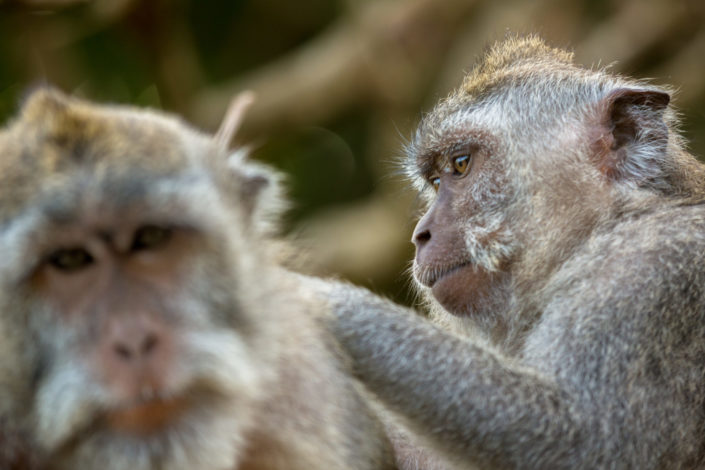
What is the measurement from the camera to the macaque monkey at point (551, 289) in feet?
15.7

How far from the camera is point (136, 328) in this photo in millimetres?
3316

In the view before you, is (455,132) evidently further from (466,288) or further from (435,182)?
(466,288)

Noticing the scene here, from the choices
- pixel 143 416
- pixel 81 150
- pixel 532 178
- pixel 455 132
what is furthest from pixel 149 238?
pixel 455 132

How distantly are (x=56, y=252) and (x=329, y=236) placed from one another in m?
8.92

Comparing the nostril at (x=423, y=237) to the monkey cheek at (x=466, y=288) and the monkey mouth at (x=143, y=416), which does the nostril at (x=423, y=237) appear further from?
the monkey mouth at (x=143, y=416)

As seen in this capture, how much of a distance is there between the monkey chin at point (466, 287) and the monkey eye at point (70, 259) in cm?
251

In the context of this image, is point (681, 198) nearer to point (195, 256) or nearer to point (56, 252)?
Result: point (195, 256)

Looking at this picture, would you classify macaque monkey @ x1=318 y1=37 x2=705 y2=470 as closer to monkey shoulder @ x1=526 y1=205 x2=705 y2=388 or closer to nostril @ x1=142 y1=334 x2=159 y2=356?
monkey shoulder @ x1=526 y1=205 x2=705 y2=388

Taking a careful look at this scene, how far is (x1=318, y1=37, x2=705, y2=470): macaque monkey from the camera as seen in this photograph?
4.79 metres

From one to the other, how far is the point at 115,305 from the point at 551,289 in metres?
2.63

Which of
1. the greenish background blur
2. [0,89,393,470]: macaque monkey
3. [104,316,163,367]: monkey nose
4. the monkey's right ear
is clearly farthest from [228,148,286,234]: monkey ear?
the greenish background blur

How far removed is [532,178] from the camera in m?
5.58

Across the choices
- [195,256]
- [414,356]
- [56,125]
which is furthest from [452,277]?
[56,125]

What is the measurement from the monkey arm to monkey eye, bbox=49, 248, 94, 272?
1.74 m
